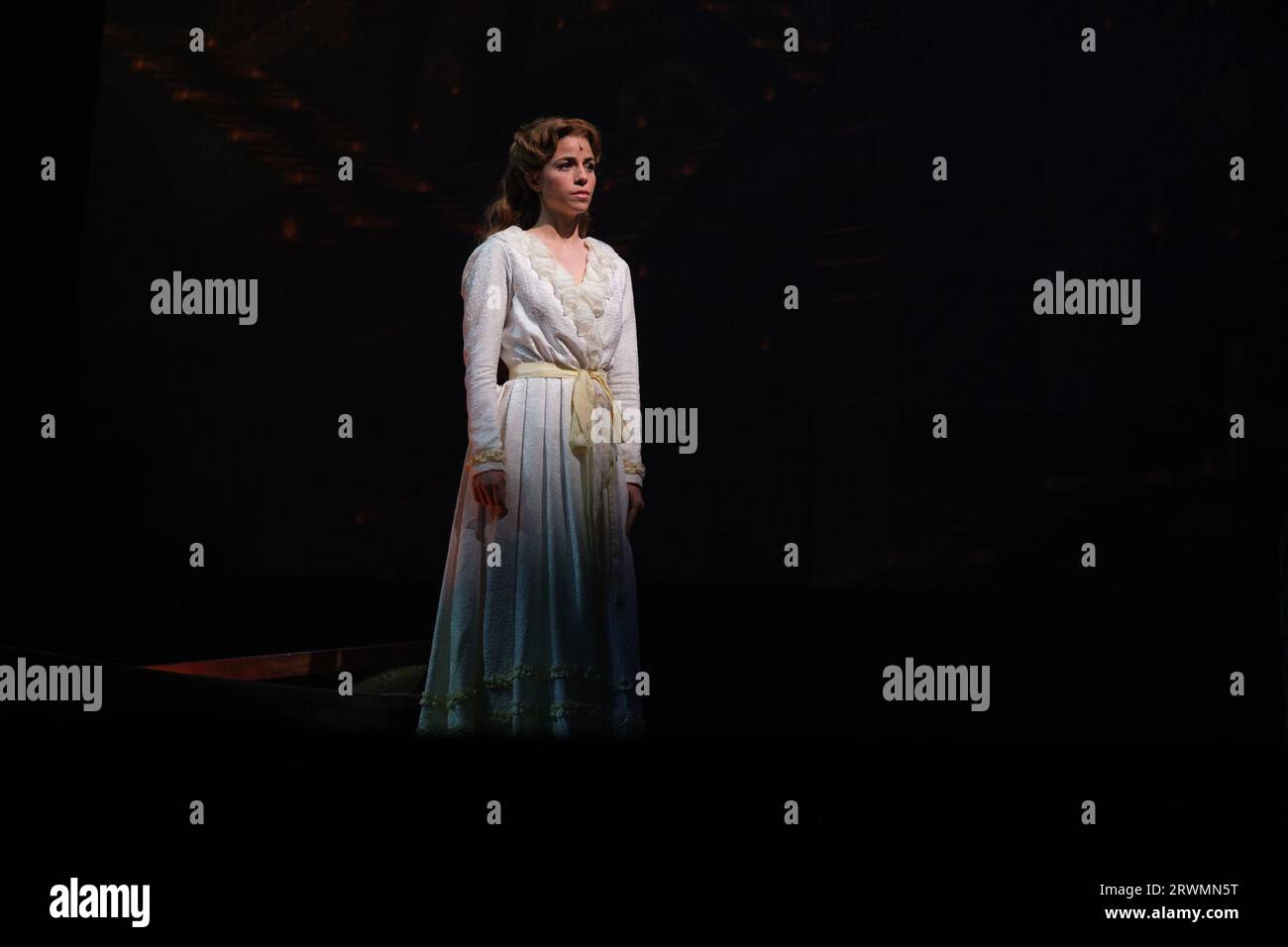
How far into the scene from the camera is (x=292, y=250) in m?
6.66

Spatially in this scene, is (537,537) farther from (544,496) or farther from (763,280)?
(763,280)

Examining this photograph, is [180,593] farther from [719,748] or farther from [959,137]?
[959,137]

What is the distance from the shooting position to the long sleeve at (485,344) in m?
3.85

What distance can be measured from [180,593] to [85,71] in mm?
2045

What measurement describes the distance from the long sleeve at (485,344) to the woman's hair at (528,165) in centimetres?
17

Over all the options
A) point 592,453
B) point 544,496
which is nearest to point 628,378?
point 592,453

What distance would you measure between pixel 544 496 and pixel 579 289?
56cm

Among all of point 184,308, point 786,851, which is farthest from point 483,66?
point 786,851

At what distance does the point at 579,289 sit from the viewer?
396cm

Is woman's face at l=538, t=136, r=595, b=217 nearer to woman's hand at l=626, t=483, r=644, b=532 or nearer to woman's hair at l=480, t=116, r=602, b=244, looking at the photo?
woman's hair at l=480, t=116, r=602, b=244

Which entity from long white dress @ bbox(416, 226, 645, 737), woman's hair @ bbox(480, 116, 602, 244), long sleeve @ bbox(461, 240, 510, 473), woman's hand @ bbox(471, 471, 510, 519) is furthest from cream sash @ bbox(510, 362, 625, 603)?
woman's hair @ bbox(480, 116, 602, 244)

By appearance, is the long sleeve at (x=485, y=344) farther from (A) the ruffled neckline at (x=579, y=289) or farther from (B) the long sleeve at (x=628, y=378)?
(B) the long sleeve at (x=628, y=378)

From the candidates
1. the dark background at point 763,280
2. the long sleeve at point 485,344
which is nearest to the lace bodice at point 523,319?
the long sleeve at point 485,344

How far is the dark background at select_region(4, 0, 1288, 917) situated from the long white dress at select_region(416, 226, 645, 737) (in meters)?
2.43
